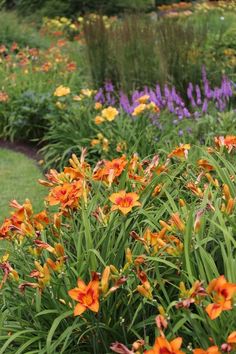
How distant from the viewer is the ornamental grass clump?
193cm

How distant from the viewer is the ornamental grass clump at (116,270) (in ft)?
6.32

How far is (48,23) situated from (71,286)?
1284 cm

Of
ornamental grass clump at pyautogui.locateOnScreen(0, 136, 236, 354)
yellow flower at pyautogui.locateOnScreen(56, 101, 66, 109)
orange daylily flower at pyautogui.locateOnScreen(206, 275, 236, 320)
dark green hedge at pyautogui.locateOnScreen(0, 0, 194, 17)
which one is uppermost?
orange daylily flower at pyautogui.locateOnScreen(206, 275, 236, 320)

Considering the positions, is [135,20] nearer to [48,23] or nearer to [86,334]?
[86,334]

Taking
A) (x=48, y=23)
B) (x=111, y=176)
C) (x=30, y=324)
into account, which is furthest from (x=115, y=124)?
(x=48, y=23)

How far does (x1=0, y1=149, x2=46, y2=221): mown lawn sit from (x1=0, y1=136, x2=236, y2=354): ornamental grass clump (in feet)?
8.00

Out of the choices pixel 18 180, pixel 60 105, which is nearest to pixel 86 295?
pixel 18 180

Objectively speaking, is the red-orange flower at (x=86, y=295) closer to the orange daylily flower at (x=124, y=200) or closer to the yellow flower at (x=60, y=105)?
the orange daylily flower at (x=124, y=200)

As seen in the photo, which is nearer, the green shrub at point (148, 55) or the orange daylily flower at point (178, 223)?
the orange daylily flower at point (178, 223)

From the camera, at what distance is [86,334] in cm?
223

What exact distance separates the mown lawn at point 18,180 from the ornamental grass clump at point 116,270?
2439 millimetres

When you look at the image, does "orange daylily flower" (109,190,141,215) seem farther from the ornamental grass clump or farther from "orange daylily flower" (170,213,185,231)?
"orange daylily flower" (170,213,185,231)

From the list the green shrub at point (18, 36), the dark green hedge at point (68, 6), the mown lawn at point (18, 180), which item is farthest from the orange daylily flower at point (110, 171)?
the dark green hedge at point (68, 6)

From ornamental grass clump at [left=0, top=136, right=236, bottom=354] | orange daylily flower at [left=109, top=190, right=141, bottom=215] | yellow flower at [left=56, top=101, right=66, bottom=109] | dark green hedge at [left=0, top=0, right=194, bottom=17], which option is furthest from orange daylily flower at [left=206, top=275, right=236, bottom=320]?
dark green hedge at [left=0, top=0, right=194, bottom=17]
